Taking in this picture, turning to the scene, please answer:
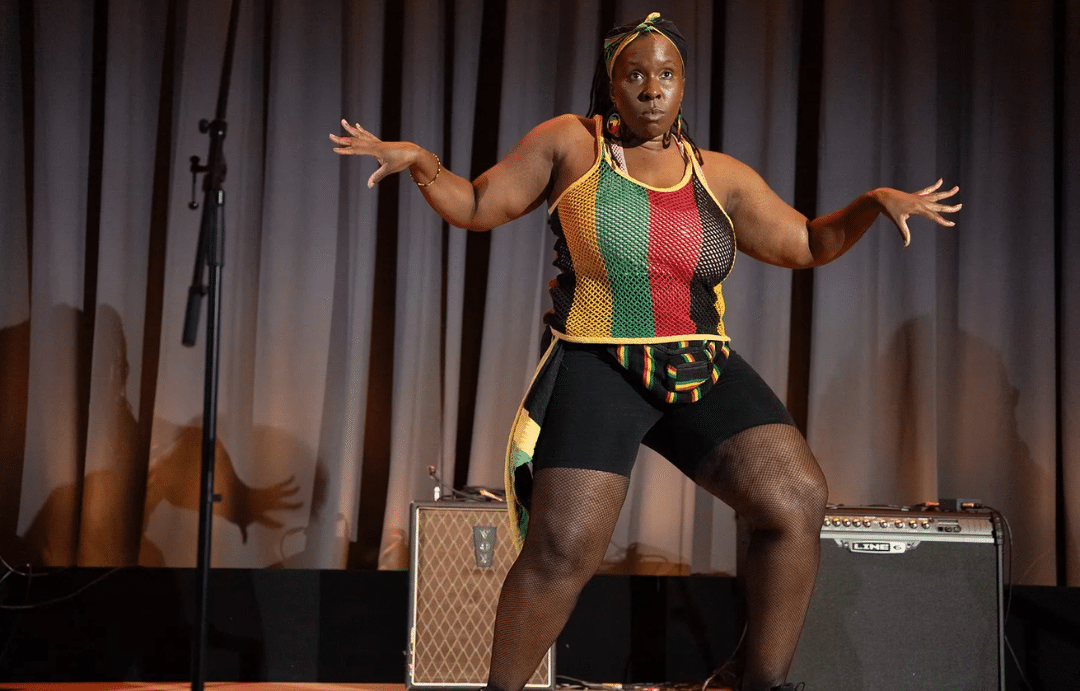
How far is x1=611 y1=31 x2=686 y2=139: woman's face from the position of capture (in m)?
2.33

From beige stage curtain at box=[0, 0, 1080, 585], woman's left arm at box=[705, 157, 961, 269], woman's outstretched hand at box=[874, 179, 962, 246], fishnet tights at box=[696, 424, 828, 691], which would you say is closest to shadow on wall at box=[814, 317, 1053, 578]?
beige stage curtain at box=[0, 0, 1080, 585]

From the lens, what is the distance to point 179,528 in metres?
3.91

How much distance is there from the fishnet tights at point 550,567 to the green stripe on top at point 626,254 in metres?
0.32

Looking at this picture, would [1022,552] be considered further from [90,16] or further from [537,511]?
[90,16]

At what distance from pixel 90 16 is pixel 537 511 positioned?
295 centimetres

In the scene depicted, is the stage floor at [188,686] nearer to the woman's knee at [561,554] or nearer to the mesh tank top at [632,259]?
the woman's knee at [561,554]

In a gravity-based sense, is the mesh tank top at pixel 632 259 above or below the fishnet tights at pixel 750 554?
above

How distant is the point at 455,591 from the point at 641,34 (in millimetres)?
1984

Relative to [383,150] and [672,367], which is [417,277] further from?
[672,367]

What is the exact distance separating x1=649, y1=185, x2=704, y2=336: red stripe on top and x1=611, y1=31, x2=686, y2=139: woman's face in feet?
0.53

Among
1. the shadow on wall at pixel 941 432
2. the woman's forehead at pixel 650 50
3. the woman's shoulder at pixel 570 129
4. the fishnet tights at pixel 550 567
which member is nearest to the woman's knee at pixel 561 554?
the fishnet tights at pixel 550 567

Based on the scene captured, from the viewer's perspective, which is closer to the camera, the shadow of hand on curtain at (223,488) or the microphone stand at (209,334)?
the microphone stand at (209,334)

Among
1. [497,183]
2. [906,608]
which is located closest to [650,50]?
[497,183]

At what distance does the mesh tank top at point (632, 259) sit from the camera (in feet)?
7.45
